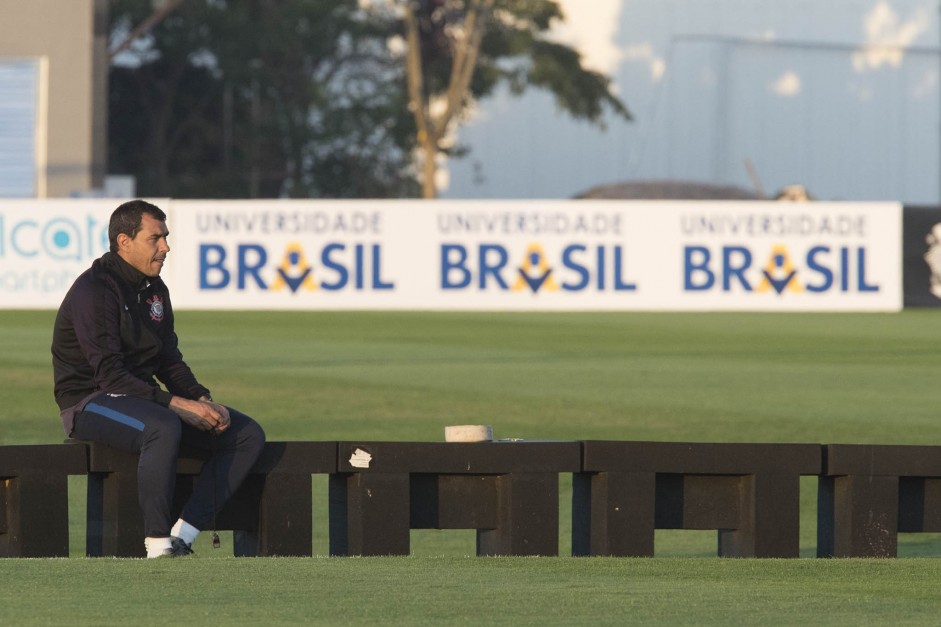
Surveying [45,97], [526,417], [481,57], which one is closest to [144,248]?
[526,417]

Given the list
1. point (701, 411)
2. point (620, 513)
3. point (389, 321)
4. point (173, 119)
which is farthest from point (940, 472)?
point (173, 119)

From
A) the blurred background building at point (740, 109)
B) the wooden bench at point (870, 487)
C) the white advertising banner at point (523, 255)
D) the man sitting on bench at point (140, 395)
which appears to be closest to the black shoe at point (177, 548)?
the man sitting on bench at point (140, 395)

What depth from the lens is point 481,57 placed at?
161 ft

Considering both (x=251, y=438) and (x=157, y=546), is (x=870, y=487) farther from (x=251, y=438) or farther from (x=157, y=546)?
(x=157, y=546)

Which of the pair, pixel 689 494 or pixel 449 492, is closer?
pixel 449 492

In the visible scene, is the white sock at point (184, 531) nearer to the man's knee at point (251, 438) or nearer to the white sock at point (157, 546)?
the white sock at point (157, 546)

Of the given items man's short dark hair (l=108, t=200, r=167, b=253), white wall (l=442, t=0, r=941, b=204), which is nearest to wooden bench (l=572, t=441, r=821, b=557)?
man's short dark hair (l=108, t=200, r=167, b=253)

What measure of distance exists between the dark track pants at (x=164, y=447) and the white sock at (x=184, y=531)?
0.08 ft

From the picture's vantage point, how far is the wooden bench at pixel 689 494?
7.94 m

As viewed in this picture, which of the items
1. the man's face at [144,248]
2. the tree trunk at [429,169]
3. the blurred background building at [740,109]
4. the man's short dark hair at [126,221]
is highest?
the blurred background building at [740,109]

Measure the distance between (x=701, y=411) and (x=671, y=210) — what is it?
12.9 metres

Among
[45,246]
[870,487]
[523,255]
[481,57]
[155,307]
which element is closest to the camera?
[155,307]

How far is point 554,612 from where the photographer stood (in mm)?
6105

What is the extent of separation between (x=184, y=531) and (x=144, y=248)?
1132mm
